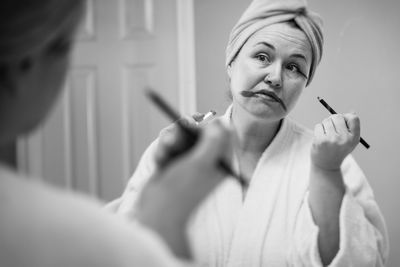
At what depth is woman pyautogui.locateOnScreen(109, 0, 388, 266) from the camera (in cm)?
100

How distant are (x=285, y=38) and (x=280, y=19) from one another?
1.9 inches

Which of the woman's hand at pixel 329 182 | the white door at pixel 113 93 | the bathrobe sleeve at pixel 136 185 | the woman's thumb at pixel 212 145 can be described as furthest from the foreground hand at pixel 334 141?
the white door at pixel 113 93

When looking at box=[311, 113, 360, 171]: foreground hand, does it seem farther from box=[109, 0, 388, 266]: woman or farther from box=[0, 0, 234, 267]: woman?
box=[0, 0, 234, 267]: woman

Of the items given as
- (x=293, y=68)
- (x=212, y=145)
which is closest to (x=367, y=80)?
(x=293, y=68)

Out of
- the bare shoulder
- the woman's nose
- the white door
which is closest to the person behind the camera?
the bare shoulder

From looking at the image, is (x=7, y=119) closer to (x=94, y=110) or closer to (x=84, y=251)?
(x=84, y=251)

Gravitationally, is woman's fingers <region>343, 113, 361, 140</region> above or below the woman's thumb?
below

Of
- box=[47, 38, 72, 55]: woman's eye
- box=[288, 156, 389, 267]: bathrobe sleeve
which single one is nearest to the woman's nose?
box=[288, 156, 389, 267]: bathrobe sleeve

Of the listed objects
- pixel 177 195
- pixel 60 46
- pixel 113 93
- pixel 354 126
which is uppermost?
pixel 60 46

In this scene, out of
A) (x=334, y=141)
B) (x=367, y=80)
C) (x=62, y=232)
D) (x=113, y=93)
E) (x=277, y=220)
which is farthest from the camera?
(x=113, y=93)

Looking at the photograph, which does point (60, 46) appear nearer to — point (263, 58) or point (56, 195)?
point (56, 195)

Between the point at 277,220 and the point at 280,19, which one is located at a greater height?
the point at 280,19

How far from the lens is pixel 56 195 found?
38 centimetres

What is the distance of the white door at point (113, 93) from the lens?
205 cm
